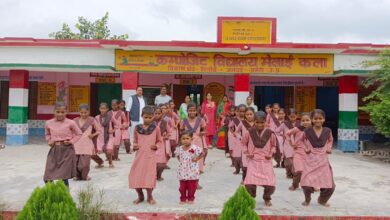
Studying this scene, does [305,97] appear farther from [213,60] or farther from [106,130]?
[106,130]

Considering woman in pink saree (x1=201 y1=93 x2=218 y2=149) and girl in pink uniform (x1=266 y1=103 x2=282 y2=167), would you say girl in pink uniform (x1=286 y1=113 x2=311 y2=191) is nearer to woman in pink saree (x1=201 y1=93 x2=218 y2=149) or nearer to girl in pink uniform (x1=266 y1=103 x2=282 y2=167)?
girl in pink uniform (x1=266 y1=103 x2=282 y2=167)

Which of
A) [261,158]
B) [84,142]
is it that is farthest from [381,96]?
[84,142]

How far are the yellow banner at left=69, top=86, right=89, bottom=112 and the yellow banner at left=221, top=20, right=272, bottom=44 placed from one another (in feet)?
18.7

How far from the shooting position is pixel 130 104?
402 inches

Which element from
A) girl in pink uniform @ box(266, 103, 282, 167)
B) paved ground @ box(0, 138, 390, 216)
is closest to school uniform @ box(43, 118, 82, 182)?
paved ground @ box(0, 138, 390, 216)

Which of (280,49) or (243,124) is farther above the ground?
(280,49)

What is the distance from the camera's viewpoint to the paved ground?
5.23m


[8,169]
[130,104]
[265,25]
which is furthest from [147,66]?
[8,169]

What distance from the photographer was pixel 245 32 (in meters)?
12.1

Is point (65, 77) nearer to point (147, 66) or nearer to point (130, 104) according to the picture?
point (147, 66)

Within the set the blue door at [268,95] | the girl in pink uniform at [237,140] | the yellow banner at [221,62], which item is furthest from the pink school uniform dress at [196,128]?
the blue door at [268,95]

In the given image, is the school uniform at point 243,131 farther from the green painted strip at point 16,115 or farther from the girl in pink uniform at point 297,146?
the green painted strip at point 16,115

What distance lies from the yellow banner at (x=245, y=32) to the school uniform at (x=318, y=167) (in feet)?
22.6

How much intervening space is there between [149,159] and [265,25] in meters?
7.90
